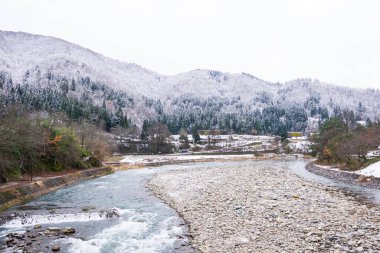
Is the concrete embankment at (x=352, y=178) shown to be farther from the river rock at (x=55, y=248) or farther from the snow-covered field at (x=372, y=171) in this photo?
the river rock at (x=55, y=248)

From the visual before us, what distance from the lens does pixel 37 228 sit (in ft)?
68.3

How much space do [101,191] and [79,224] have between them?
15009 mm

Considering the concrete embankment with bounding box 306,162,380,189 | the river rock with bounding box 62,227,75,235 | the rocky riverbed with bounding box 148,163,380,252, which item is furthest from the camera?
the concrete embankment with bounding box 306,162,380,189

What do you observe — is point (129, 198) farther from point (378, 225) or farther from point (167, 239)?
point (378, 225)

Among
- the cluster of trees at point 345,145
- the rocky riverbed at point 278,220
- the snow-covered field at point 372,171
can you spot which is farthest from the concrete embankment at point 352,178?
the rocky riverbed at point 278,220

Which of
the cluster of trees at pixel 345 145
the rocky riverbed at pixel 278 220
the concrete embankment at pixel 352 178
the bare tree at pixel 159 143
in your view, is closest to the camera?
the rocky riverbed at pixel 278 220

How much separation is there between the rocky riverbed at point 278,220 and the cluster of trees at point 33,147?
1681 centimetres

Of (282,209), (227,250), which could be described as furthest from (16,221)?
(282,209)

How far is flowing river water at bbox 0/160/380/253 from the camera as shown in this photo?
58.1ft

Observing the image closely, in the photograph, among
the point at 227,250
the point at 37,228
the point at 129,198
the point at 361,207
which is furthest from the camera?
the point at 129,198

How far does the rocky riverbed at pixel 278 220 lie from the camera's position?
16.0 meters

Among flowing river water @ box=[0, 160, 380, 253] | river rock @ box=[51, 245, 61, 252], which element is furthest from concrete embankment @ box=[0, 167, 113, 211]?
river rock @ box=[51, 245, 61, 252]

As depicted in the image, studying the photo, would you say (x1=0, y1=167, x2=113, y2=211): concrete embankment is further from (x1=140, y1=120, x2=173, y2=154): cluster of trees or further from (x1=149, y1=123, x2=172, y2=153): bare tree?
(x1=140, y1=120, x2=173, y2=154): cluster of trees

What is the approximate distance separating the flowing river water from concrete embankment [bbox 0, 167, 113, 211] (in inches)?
45.5
